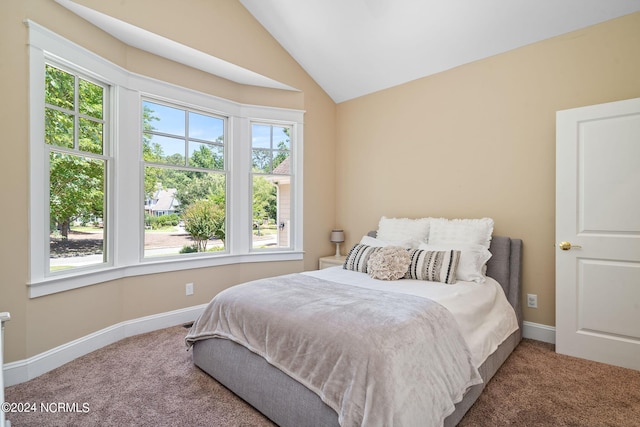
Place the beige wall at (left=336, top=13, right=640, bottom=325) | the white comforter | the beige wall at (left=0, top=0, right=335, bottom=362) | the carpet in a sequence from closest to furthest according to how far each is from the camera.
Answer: the carpet < the white comforter < the beige wall at (left=0, top=0, right=335, bottom=362) < the beige wall at (left=336, top=13, right=640, bottom=325)

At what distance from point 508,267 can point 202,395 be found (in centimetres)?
277

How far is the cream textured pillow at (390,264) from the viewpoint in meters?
2.72

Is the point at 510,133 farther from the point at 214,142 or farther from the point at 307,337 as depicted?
the point at 214,142

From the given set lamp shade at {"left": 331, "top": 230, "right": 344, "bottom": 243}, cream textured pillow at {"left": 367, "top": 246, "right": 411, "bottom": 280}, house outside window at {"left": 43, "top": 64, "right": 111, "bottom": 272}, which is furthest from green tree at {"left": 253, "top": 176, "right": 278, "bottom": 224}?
cream textured pillow at {"left": 367, "top": 246, "right": 411, "bottom": 280}

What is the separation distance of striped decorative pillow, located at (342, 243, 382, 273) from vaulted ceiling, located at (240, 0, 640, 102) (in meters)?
2.16

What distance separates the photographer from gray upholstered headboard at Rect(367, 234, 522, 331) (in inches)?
116

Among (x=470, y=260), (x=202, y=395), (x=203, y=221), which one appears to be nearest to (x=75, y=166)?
(x=203, y=221)

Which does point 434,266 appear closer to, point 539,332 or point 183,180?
point 539,332

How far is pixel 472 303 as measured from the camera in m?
2.24

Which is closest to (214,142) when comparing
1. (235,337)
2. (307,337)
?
(235,337)

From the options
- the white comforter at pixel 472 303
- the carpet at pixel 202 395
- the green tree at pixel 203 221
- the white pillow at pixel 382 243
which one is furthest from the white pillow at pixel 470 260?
the green tree at pixel 203 221

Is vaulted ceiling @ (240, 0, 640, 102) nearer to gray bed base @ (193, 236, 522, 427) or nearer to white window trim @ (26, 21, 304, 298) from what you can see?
white window trim @ (26, 21, 304, 298)

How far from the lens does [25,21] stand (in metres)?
2.25

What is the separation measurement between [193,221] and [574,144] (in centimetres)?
372
